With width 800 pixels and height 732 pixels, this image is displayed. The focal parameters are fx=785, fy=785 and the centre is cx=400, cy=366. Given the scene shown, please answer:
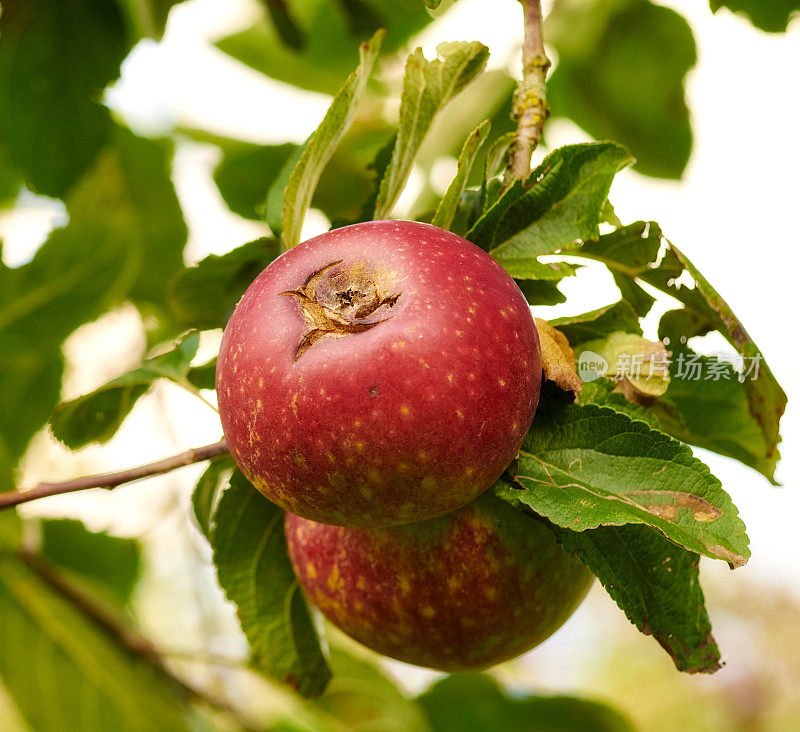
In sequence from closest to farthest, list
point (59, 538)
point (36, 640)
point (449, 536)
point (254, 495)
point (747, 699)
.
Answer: point (449, 536) < point (254, 495) < point (36, 640) < point (59, 538) < point (747, 699)

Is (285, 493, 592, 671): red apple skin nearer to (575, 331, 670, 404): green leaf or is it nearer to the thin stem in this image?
(575, 331, 670, 404): green leaf

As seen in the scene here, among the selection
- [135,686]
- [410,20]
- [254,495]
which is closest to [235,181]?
[410,20]

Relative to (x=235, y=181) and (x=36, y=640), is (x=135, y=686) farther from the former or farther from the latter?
(x=235, y=181)

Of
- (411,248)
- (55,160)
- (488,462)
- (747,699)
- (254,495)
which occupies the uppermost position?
(411,248)

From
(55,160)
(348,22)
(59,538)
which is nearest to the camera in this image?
(55,160)

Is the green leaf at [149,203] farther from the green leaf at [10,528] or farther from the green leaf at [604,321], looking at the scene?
the green leaf at [604,321]

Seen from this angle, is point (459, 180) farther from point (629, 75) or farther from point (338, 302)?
point (629, 75)

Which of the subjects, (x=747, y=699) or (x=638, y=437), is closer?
(x=638, y=437)

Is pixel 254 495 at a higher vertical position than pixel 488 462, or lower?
lower
